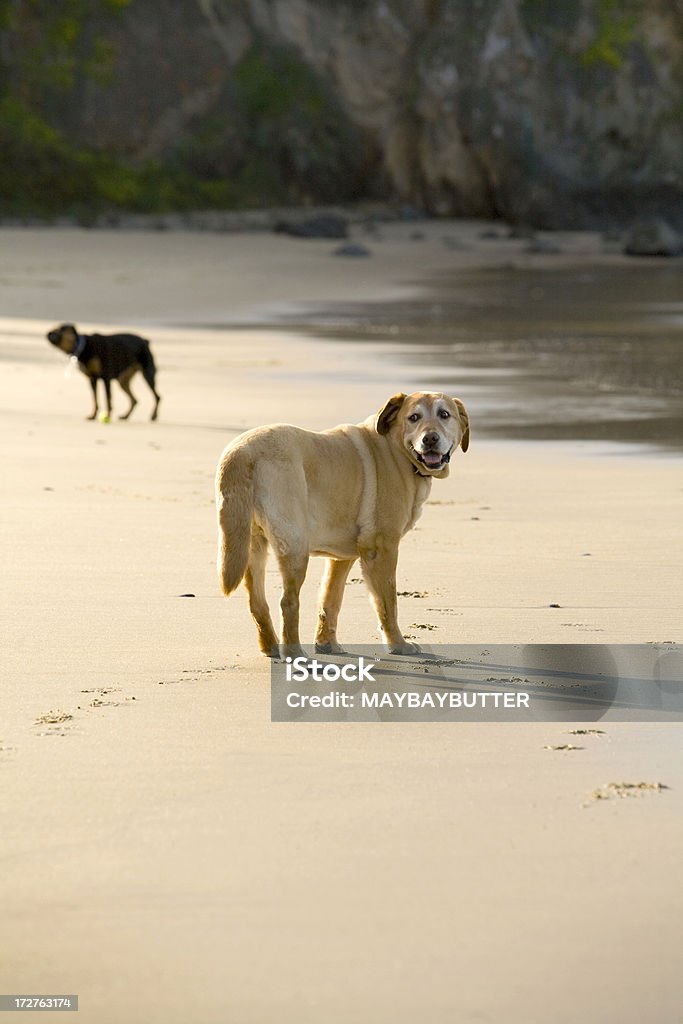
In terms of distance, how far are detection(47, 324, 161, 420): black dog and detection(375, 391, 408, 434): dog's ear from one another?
22.4ft

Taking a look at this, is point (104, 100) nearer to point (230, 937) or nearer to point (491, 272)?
point (491, 272)

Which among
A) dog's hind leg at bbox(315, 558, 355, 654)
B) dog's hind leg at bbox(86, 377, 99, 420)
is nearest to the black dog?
dog's hind leg at bbox(86, 377, 99, 420)

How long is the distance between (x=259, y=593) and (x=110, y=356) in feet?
23.6

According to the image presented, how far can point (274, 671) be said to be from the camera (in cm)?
500

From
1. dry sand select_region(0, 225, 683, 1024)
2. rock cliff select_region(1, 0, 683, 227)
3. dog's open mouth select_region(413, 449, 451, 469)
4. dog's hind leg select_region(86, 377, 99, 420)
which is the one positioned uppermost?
rock cliff select_region(1, 0, 683, 227)

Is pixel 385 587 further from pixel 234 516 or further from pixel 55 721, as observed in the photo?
pixel 55 721

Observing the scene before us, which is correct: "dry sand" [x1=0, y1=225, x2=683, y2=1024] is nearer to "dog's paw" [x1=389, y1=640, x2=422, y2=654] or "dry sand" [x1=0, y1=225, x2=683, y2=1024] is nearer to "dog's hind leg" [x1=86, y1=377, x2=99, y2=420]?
"dog's paw" [x1=389, y1=640, x2=422, y2=654]

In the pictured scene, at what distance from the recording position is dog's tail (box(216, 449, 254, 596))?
4941mm

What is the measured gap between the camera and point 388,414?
525cm

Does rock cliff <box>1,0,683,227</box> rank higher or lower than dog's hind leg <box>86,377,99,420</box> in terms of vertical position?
higher

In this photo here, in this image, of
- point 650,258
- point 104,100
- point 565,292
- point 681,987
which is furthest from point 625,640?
point 104,100

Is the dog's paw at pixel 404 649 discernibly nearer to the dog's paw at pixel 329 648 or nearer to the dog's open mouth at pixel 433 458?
the dog's paw at pixel 329 648

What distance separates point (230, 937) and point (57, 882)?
0.42m

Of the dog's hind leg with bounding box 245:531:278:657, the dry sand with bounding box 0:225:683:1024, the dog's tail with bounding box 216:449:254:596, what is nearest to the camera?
the dry sand with bounding box 0:225:683:1024
